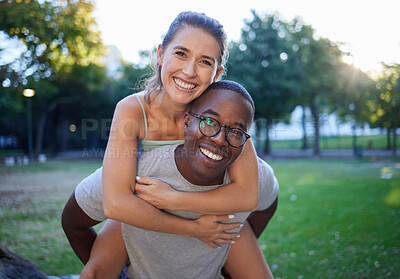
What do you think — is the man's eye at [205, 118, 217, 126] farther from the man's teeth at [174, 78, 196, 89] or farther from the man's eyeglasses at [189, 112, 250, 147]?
the man's teeth at [174, 78, 196, 89]

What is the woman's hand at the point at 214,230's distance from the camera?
2453 millimetres

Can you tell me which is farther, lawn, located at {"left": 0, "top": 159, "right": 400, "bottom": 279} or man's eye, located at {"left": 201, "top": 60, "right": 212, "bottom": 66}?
lawn, located at {"left": 0, "top": 159, "right": 400, "bottom": 279}

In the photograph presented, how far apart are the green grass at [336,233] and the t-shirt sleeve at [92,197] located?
3190mm

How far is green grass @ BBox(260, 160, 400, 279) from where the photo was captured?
16.1 feet

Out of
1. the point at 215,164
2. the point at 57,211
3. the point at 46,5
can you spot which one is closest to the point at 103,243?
the point at 215,164

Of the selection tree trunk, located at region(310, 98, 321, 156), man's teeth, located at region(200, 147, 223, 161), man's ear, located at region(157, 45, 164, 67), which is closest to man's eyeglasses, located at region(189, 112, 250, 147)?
man's teeth, located at region(200, 147, 223, 161)

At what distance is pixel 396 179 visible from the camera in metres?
12.9

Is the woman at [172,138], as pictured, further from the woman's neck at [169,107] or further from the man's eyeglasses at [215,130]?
the man's eyeglasses at [215,130]

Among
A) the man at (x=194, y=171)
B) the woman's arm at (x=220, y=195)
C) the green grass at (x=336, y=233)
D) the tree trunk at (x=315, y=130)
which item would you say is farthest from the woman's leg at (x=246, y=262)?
the tree trunk at (x=315, y=130)

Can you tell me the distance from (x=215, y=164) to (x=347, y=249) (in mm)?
4343

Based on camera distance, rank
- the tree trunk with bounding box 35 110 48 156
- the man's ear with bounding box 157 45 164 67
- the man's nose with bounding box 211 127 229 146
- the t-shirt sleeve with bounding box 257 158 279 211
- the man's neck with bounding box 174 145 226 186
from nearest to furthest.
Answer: the man's nose with bounding box 211 127 229 146, the man's neck with bounding box 174 145 226 186, the t-shirt sleeve with bounding box 257 158 279 211, the man's ear with bounding box 157 45 164 67, the tree trunk with bounding box 35 110 48 156

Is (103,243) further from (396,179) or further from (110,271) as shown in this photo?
(396,179)

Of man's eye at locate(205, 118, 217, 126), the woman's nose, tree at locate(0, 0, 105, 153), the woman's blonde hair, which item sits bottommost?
man's eye at locate(205, 118, 217, 126)

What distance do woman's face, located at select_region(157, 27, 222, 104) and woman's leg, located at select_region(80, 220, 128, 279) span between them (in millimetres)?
1149
